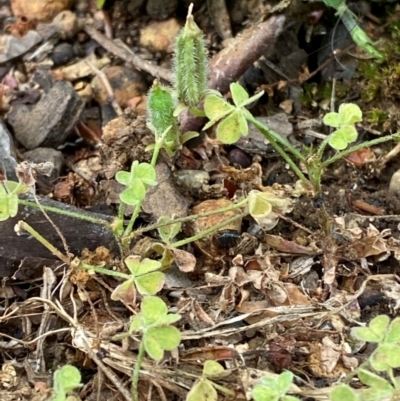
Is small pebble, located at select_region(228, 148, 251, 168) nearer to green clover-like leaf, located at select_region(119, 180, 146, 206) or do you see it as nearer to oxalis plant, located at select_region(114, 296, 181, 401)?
green clover-like leaf, located at select_region(119, 180, 146, 206)

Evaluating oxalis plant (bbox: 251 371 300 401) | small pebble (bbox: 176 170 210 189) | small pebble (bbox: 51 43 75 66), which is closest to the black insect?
small pebble (bbox: 176 170 210 189)

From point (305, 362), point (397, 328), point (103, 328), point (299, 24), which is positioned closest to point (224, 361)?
point (305, 362)

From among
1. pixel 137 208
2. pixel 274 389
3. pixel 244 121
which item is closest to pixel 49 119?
pixel 137 208

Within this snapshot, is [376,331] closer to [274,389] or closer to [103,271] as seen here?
[274,389]

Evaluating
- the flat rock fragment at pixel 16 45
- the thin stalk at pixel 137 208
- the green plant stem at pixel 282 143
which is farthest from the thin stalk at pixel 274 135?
the flat rock fragment at pixel 16 45

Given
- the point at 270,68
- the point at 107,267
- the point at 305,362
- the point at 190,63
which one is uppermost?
the point at 190,63

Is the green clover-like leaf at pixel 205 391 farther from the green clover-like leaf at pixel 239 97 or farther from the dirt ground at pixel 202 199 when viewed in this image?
the green clover-like leaf at pixel 239 97

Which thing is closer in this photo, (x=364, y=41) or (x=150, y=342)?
(x=150, y=342)

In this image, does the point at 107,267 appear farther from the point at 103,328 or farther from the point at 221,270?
the point at 221,270
